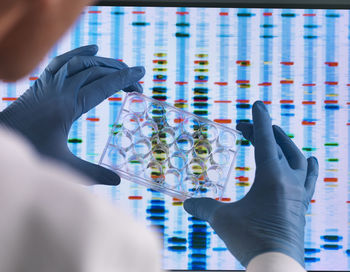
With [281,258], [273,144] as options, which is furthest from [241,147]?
[281,258]

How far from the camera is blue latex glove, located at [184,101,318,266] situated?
3.09ft

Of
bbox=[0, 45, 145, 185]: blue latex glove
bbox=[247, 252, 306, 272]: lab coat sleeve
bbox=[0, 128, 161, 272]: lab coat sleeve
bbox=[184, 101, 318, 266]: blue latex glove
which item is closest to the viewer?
bbox=[0, 128, 161, 272]: lab coat sleeve

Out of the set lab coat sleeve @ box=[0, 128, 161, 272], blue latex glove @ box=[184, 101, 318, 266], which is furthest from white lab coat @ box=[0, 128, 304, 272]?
blue latex glove @ box=[184, 101, 318, 266]

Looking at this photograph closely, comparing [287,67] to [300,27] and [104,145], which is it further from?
[104,145]

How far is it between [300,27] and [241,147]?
0.39 m

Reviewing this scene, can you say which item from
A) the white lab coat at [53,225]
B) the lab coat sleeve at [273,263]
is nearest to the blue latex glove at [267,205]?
the lab coat sleeve at [273,263]

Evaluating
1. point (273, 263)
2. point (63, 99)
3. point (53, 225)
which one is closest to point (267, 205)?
point (273, 263)

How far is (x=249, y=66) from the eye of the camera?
109cm

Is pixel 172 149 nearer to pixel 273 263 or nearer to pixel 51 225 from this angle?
pixel 273 263

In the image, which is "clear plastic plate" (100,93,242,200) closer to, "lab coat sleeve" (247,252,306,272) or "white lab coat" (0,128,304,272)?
"lab coat sleeve" (247,252,306,272)

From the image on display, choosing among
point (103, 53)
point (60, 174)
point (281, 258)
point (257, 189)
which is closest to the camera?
point (60, 174)

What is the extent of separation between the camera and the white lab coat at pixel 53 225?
211 mm

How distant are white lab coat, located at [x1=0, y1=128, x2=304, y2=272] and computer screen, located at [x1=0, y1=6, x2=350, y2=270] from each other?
840 mm

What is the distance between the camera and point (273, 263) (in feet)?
2.72
